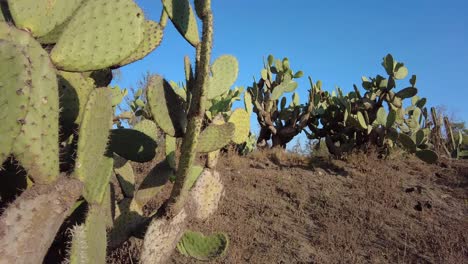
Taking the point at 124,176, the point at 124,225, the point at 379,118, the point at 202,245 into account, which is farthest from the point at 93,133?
the point at 379,118

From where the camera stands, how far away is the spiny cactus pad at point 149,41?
2281mm

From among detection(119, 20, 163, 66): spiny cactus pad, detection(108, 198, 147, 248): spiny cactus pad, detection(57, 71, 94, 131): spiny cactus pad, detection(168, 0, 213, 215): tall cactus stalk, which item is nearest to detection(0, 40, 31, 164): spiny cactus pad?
detection(57, 71, 94, 131): spiny cactus pad

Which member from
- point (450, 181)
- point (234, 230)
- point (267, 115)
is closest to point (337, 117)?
point (267, 115)

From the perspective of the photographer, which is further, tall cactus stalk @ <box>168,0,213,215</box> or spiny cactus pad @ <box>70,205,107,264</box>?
tall cactus stalk @ <box>168,0,213,215</box>

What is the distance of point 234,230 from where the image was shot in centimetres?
492

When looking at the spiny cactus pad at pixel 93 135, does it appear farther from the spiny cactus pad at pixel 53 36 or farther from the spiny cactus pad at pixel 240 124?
the spiny cactus pad at pixel 240 124

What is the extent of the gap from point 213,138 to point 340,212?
3.55 metres

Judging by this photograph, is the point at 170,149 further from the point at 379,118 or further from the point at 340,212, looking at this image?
the point at 379,118

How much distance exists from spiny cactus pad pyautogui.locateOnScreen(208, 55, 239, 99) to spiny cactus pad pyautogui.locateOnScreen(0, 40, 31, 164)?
1877 millimetres

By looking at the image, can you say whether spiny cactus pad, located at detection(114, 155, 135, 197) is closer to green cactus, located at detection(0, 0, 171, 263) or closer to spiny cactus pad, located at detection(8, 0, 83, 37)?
green cactus, located at detection(0, 0, 171, 263)

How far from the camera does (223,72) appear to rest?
10.7 feet

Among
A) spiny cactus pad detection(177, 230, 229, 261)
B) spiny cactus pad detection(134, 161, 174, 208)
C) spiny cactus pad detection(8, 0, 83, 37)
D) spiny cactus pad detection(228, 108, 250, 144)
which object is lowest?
spiny cactus pad detection(177, 230, 229, 261)

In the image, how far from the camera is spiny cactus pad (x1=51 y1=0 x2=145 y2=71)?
172 cm

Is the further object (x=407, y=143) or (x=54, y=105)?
(x=407, y=143)
